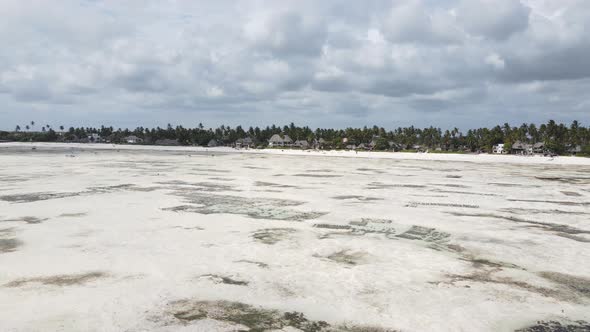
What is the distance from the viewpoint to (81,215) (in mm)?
15453

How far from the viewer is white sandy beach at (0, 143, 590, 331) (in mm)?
7105

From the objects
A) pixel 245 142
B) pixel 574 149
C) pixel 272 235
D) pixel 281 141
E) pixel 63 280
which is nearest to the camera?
pixel 63 280

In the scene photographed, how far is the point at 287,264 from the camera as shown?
9.97m

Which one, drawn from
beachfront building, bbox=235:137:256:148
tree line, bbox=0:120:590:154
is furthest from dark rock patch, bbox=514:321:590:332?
beachfront building, bbox=235:137:256:148

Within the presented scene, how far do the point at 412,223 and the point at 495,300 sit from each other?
7.10m

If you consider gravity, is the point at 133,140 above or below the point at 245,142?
below

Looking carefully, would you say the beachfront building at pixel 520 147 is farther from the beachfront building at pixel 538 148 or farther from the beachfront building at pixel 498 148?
the beachfront building at pixel 498 148

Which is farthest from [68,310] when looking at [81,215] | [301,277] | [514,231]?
[514,231]

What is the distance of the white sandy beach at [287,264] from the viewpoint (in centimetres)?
711

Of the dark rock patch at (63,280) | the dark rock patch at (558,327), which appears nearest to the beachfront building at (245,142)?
the dark rock patch at (63,280)

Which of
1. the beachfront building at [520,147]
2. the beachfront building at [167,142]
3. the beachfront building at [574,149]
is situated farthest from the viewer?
the beachfront building at [167,142]

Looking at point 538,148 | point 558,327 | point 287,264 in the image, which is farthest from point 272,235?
point 538,148

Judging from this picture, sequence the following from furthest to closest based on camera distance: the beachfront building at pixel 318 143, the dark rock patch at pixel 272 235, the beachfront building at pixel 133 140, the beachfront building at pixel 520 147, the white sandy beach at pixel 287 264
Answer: the beachfront building at pixel 133 140
the beachfront building at pixel 318 143
the beachfront building at pixel 520 147
the dark rock patch at pixel 272 235
the white sandy beach at pixel 287 264

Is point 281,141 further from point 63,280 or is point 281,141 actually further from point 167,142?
point 63,280
